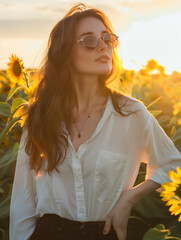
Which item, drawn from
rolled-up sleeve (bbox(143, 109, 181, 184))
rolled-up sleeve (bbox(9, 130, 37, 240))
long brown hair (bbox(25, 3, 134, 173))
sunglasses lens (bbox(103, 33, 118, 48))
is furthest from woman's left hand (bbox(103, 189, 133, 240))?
sunglasses lens (bbox(103, 33, 118, 48))

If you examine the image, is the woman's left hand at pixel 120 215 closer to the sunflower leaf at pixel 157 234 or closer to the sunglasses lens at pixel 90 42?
the sunflower leaf at pixel 157 234

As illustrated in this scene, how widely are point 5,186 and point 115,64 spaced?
0.94 m

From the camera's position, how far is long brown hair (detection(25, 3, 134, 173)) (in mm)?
1646

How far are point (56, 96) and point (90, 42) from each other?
0.97ft

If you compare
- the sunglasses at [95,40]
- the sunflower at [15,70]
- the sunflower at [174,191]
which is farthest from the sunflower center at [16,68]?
the sunflower at [174,191]

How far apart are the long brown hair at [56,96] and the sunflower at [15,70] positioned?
1.81ft

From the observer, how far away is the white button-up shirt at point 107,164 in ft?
5.05

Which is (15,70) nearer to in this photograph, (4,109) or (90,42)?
(4,109)

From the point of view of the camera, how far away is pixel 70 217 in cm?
156

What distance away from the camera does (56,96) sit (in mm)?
1737

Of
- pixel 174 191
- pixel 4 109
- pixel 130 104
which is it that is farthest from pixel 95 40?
pixel 4 109

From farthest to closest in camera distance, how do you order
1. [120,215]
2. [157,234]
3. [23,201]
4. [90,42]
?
1. [23,201]
2. [90,42]
3. [120,215]
4. [157,234]

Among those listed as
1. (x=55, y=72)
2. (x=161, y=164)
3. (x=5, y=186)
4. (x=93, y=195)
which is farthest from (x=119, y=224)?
(x=5, y=186)

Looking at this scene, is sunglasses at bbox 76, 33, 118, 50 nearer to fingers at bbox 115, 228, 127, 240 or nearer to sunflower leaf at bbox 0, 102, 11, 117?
fingers at bbox 115, 228, 127, 240
